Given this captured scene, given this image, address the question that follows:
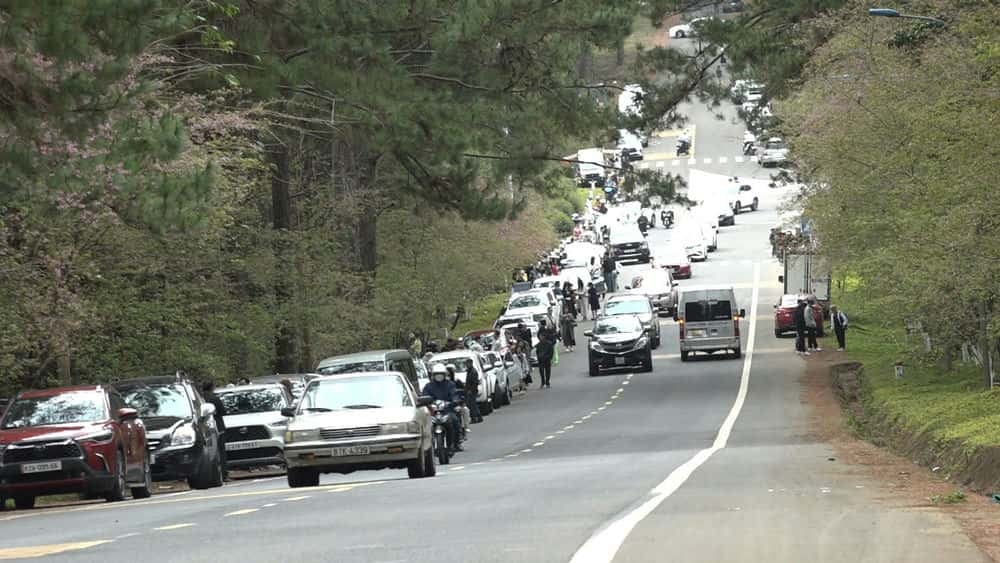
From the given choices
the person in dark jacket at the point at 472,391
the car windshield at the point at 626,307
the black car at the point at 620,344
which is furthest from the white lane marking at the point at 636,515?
the car windshield at the point at 626,307

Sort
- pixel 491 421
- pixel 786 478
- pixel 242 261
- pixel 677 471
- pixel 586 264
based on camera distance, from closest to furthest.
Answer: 1. pixel 786 478
2. pixel 677 471
3. pixel 242 261
4. pixel 491 421
5. pixel 586 264

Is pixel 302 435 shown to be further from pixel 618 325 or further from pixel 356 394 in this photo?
pixel 618 325

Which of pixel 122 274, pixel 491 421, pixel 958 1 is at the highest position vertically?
pixel 958 1

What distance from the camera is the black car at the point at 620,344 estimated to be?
52375 mm

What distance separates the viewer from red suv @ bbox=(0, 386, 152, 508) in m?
22.9

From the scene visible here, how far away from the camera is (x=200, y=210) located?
20922mm

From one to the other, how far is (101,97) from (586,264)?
7431 centimetres

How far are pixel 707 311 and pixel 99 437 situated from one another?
32023 millimetres

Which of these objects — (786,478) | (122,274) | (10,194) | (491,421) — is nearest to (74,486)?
(10,194)

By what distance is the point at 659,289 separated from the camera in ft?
246

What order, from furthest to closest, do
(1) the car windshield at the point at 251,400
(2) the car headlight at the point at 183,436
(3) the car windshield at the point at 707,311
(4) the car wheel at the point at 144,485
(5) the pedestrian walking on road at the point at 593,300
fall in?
(5) the pedestrian walking on road at the point at 593,300, (3) the car windshield at the point at 707,311, (1) the car windshield at the point at 251,400, (2) the car headlight at the point at 183,436, (4) the car wheel at the point at 144,485

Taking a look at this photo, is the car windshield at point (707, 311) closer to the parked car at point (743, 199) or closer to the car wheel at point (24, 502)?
the car wheel at point (24, 502)

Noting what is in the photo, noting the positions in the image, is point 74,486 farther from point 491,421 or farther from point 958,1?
point 491,421

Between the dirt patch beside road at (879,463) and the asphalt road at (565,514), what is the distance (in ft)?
0.96
